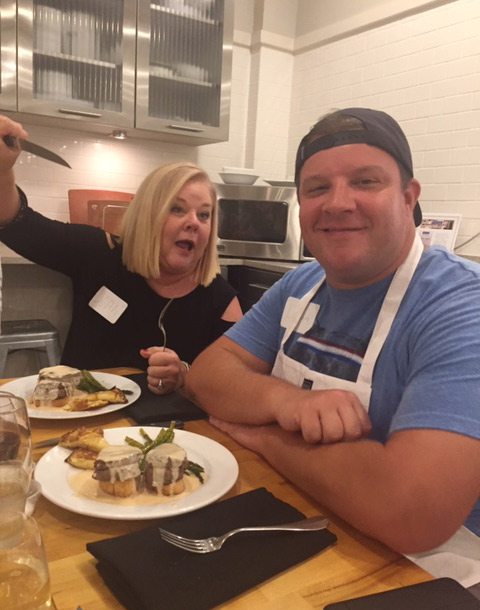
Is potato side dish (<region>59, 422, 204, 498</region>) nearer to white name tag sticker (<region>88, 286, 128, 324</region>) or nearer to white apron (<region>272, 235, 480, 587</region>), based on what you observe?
white apron (<region>272, 235, 480, 587</region>)

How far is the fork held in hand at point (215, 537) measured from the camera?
2.26 ft

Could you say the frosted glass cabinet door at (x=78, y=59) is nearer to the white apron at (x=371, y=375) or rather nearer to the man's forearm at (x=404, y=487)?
the white apron at (x=371, y=375)

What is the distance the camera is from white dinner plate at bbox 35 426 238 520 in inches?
30.3

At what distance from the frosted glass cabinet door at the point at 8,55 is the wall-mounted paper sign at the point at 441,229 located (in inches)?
93.2

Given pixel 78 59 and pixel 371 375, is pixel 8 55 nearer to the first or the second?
pixel 78 59

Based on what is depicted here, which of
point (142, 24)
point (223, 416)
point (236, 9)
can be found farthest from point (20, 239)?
point (236, 9)

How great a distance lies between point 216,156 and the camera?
13.6ft

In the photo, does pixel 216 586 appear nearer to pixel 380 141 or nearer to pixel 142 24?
pixel 380 141

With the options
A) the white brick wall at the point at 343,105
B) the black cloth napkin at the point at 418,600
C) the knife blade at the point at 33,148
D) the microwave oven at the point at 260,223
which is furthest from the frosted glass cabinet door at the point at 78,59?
the black cloth napkin at the point at 418,600

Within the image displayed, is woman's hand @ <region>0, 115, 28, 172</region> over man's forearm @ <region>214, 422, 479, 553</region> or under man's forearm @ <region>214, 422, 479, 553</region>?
over

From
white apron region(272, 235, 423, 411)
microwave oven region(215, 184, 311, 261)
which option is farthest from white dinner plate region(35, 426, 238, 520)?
microwave oven region(215, 184, 311, 261)

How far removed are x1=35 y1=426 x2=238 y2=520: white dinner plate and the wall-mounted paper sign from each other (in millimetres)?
2348

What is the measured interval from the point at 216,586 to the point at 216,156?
3.80 metres

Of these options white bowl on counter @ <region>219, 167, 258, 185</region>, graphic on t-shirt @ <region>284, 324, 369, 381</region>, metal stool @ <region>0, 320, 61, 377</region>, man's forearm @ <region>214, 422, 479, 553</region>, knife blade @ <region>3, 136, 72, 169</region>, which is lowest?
metal stool @ <region>0, 320, 61, 377</region>
